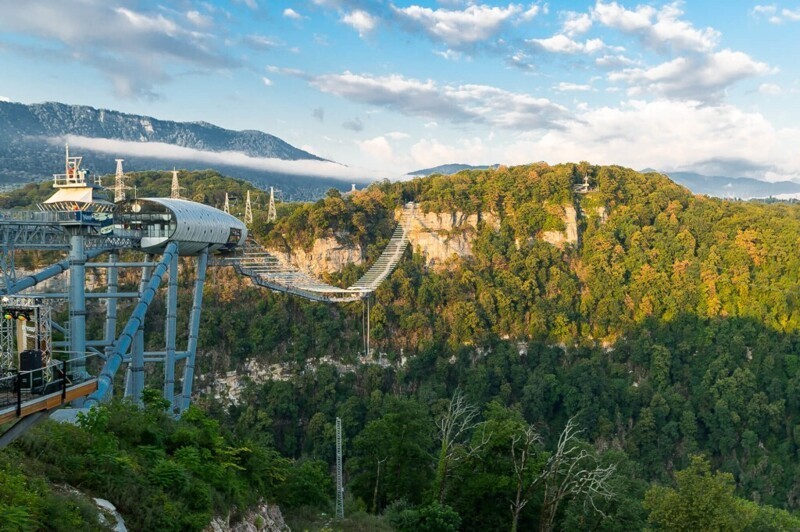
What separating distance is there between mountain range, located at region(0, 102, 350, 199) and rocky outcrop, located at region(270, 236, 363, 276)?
49.3 metres

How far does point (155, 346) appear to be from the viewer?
46.8 metres

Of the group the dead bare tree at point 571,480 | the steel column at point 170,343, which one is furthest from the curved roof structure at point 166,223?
the dead bare tree at point 571,480

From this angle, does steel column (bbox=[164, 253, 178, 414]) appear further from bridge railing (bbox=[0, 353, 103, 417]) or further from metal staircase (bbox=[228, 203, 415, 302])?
bridge railing (bbox=[0, 353, 103, 417])

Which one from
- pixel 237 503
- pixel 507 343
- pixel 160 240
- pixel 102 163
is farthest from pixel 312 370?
pixel 102 163

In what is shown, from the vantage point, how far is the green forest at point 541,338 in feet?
137

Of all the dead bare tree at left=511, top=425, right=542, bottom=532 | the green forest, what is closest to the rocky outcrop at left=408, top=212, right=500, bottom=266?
the green forest

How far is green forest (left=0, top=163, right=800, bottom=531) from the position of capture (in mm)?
41812

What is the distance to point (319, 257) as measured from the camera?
176 ft

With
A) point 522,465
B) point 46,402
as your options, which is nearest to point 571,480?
point 522,465

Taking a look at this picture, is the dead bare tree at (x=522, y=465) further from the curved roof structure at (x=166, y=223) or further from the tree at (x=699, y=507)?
the curved roof structure at (x=166, y=223)

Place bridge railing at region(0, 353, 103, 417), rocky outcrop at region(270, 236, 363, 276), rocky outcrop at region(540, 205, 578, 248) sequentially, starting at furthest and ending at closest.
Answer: rocky outcrop at region(540, 205, 578, 248) → rocky outcrop at region(270, 236, 363, 276) → bridge railing at region(0, 353, 103, 417)

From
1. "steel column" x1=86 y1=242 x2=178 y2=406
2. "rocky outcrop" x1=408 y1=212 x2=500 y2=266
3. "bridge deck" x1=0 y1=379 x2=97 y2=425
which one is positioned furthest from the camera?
"rocky outcrop" x1=408 y1=212 x2=500 y2=266

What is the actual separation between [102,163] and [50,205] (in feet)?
301

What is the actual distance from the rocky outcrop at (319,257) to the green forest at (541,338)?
62 cm
